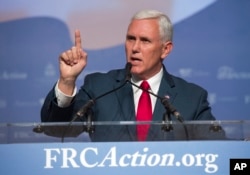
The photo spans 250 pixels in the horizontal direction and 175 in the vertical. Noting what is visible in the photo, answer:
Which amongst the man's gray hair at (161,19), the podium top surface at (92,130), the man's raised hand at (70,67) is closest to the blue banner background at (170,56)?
the man's gray hair at (161,19)

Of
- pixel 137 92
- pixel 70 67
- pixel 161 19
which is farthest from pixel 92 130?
pixel 161 19

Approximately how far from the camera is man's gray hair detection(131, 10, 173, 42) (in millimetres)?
2428

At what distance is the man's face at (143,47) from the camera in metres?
2.39

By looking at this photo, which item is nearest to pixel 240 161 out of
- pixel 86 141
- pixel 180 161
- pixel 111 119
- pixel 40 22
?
pixel 180 161

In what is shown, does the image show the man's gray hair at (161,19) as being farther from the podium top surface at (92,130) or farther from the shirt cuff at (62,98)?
the podium top surface at (92,130)

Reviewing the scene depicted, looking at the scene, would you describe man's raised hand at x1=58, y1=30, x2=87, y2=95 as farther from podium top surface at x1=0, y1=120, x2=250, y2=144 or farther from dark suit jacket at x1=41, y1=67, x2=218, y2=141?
podium top surface at x1=0, y1=120, x2=250, y2=144

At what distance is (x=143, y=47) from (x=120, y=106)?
31 cm

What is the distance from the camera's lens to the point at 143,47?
244cm

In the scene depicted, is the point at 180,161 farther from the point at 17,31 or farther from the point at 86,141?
the point at 17,31

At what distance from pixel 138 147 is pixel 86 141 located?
0.23 m

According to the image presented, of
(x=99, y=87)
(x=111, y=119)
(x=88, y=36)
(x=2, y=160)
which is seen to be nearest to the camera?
(x=2, y=160)

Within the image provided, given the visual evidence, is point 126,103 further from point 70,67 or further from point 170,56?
point 170,56

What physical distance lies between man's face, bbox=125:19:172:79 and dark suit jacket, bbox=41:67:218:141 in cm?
8

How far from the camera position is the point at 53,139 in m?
1.85
